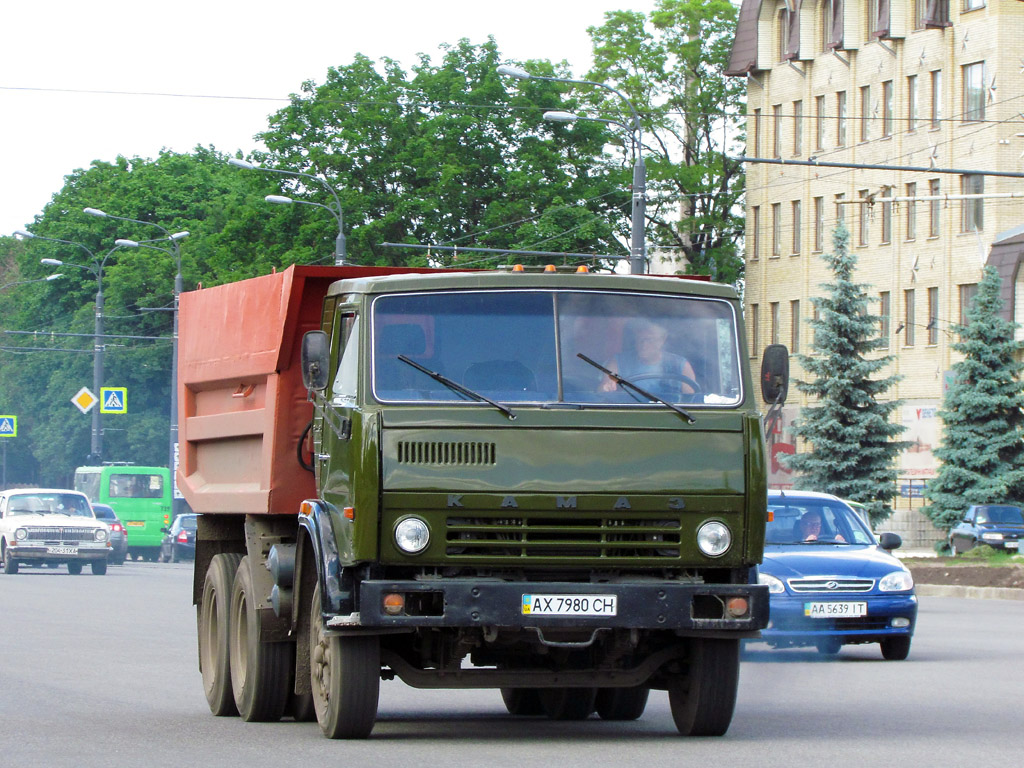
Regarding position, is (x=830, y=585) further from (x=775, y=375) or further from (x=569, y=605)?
(x=569, y=605)

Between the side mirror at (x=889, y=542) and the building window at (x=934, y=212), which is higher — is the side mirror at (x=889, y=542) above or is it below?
below

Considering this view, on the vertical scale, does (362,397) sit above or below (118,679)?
above

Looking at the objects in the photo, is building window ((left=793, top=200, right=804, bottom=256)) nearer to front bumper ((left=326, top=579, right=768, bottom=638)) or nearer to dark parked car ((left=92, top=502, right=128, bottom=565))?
dark parked car ((left=92, top=502, right=128, bottom=565))

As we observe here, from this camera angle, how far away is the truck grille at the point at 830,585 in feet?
58.3

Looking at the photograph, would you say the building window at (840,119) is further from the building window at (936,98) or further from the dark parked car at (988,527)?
the dark parked car at (988,527)

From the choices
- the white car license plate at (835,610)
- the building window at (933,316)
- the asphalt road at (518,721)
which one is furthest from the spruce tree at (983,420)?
the white car license plate at (835,610)

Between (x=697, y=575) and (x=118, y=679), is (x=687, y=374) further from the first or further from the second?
(x=118, y=679)

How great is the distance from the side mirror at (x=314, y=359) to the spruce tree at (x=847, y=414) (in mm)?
38370

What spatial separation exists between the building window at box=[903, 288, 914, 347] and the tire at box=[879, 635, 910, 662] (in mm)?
43496

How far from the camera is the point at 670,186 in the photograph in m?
69.4

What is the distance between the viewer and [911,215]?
199ft

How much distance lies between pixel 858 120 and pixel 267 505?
175 ft

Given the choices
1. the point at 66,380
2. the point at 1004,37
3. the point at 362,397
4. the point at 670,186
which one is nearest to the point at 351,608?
the point at 362,397

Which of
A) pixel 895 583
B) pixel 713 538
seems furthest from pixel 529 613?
pixel 895 583
